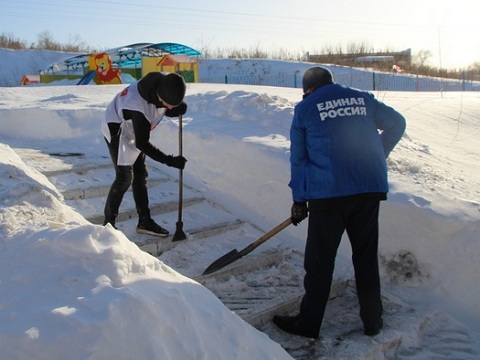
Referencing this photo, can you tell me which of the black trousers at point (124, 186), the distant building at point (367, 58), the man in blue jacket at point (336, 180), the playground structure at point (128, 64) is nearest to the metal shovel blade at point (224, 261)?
the man in blue jacket at point (336, 180)

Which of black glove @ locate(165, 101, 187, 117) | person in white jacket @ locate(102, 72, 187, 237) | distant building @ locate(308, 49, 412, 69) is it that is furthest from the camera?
distant building @ locate(308, 49, 412, 69)

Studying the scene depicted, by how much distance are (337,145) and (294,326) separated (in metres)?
1.13

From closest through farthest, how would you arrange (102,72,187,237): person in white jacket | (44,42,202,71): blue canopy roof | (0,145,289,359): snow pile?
(0,145,289,359): snow pile → (102,72,187,237): person in white jacket → (44,42,202,71): blue canopy roof

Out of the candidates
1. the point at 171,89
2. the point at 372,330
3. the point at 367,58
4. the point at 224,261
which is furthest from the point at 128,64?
the point at 372,330

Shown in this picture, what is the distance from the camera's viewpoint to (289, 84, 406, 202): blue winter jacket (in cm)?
259

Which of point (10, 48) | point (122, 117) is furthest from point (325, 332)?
point (10, 48)

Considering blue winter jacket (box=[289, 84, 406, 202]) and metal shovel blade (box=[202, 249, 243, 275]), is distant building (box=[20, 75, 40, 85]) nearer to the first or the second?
metal shovel blade (box=[202, 249, 243, 275])

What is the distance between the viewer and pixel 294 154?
2.74m

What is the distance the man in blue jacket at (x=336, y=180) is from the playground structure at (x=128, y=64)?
52.7ft

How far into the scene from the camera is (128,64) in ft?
90.2

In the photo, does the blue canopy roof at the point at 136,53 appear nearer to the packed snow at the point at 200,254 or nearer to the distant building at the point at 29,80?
the distant building at the point at 29,80

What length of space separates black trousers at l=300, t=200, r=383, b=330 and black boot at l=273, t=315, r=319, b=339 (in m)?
0.04

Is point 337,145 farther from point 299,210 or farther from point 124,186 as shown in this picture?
point 124,186

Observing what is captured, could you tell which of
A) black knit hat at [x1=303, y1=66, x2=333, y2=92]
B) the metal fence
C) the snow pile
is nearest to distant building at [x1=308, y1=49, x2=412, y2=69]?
the metal fence
